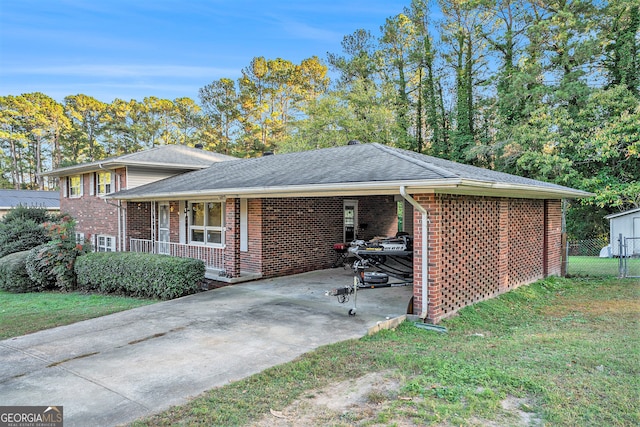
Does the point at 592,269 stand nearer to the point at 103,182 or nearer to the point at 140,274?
the point at 140,274

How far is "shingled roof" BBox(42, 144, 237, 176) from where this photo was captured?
1410cm

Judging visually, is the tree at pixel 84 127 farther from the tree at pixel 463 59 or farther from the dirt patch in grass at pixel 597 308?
the dirt patch in grass at pixel 597 308

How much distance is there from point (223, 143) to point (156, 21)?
21379mm

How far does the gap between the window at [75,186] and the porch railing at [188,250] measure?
5.44 meters

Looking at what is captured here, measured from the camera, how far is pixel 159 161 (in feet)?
48.8

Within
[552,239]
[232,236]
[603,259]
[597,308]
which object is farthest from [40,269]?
[603,259]

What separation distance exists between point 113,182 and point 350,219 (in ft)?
29.8

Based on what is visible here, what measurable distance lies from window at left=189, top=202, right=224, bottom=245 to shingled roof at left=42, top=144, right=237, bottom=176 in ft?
11.8

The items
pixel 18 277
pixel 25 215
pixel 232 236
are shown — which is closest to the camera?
pixel 232 236

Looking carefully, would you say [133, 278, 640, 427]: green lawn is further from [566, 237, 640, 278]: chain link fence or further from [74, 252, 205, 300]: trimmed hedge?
[566, 237, 640, 278]: chain link fence

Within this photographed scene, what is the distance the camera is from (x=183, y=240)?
12445 mm

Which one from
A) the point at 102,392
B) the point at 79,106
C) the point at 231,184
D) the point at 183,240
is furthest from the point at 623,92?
the point at 79,106

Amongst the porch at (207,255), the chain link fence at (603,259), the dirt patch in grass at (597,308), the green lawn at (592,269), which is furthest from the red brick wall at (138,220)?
the green lawn at (592,269)

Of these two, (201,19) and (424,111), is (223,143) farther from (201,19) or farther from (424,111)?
(201,19)
